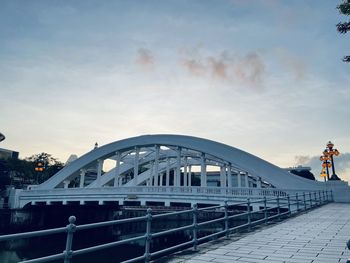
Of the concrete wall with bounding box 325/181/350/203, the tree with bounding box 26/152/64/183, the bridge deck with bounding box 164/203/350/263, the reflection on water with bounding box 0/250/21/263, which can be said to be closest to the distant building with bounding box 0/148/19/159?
the tree with bounding box 26/152/64/183

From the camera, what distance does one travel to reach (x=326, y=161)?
30.8 m

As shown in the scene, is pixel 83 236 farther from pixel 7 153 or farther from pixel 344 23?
pixel 7 153

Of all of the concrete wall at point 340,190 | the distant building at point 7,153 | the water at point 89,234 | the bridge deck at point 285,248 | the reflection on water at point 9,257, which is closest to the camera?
the bridge deck at point 285,248

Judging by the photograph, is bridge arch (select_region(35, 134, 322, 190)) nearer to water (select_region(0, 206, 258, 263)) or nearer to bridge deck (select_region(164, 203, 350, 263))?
water (select_region(0, 206, 258, 263))

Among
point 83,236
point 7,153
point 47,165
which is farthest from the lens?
point 7,153

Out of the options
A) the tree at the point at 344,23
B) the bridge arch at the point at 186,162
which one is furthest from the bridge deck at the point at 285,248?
the bridge arch at the point at 186,162

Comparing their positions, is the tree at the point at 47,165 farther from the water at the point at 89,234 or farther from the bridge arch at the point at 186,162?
the water at the point at 89,234

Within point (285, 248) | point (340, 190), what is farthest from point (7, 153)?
point (285, 248)

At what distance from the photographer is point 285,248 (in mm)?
6957

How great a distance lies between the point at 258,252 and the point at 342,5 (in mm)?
7936

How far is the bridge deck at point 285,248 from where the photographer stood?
5980mm

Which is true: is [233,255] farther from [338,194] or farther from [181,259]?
[338,194]

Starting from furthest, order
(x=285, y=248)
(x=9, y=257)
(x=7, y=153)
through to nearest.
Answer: (x=7, y=153) → (x=9, y=257) → (x=285, y=248)

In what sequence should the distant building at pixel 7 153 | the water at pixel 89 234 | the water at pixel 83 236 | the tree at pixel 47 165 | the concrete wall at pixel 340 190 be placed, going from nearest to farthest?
1. the concrete wall at pixel 340 190
2. the water at pixel 83 236
3. the water at pixel 89 234
4. the tree at pixel 47 165
5. the distant building at pixel 7 153
